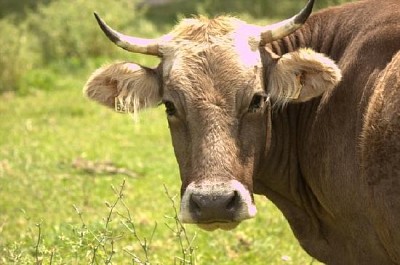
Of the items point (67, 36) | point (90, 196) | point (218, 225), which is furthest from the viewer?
point (67, 36)

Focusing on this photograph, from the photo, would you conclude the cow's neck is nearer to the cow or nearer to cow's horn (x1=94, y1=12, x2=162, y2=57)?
the cow

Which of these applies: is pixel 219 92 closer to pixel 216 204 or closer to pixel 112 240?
pixel 216 204

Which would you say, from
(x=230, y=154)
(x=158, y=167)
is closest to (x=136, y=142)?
(x=158, y=167)

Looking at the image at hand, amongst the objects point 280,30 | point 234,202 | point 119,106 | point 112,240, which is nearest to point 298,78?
point 280,30

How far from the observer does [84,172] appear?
38.2 feet

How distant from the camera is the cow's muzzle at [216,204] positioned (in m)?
5.34

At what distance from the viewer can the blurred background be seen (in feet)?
25.3

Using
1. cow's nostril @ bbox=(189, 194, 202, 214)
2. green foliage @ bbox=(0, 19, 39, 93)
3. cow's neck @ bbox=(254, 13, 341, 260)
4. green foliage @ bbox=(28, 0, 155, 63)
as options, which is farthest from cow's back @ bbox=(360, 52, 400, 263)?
green foliage @ bbox=(28, 0, 155, 63)

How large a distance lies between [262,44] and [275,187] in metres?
1.09

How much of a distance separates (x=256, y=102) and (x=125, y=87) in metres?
0.94

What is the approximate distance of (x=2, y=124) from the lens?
14.9m

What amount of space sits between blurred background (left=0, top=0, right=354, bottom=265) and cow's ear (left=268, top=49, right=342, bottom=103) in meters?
1.05

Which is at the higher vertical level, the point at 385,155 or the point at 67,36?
the point at 385,155

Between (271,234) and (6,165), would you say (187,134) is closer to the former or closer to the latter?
(271,234)
